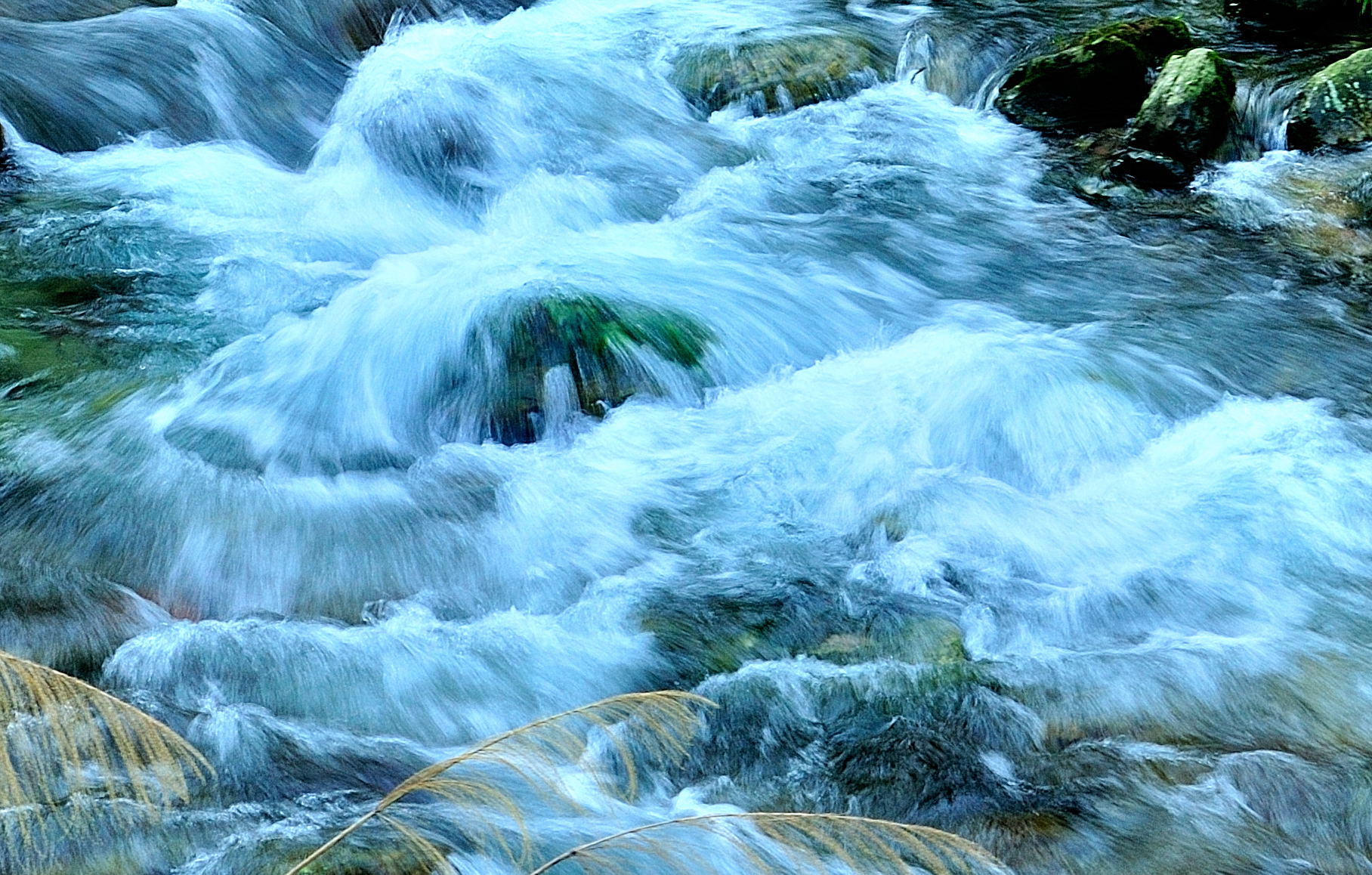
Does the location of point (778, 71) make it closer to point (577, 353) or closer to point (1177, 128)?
point (1177, 128)

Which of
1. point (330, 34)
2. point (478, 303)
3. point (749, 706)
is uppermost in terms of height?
point (330, 34)

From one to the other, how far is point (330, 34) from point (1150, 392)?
21.4 feet

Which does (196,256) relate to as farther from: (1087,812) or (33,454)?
(1087,812)

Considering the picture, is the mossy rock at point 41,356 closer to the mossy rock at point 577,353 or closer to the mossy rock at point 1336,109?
the mossy rock at point 577,353

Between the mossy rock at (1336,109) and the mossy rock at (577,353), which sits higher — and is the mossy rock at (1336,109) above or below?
above

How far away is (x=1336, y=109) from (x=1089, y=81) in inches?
57.7

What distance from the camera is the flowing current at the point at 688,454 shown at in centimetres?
366

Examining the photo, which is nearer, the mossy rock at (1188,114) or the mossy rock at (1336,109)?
the mossy rock at (1336,109)

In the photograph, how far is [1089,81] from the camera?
8.08 meters

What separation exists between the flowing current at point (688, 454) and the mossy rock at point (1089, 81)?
0.81 ft

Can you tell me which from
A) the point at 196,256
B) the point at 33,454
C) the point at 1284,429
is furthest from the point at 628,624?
the point at 196,256

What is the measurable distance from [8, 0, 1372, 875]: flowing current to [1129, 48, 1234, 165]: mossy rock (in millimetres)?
263

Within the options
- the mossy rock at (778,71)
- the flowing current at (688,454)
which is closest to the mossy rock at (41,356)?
the flowing current at (688,454)

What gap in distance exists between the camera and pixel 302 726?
369cm
